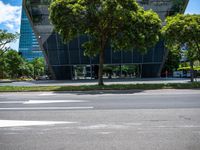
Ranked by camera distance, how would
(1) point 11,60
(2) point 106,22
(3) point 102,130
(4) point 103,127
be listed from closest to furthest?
(3) point 102,130 → (4) point 103,127 → (2) point 106,22 → (1) point 11,60

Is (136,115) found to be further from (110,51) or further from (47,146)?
(110,51)

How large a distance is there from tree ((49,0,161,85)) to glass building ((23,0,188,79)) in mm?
17577

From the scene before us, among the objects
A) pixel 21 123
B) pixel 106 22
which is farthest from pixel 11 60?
pixel 21 123

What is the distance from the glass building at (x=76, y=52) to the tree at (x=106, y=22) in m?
17.6

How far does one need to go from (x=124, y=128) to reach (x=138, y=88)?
12.9m

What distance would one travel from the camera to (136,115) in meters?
8.55

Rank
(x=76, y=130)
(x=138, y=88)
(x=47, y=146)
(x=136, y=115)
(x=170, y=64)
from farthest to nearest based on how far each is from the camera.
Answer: (x=170, y=64), (x=138, y=88), (x=136, y=115), (x=76, y=130), (x=47, y=146)

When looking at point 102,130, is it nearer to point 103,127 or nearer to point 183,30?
point 103,127

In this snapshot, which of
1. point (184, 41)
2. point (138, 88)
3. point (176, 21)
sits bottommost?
point (138, 88)

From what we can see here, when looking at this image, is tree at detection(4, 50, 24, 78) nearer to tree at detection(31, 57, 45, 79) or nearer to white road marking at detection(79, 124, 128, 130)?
tree at detection(31, 57, 45, 79)

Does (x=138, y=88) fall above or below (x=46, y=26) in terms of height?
below

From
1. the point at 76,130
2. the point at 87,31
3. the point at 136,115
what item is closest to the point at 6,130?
the point at 76,130

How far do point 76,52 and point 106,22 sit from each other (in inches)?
821

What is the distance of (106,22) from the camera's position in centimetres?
2144
